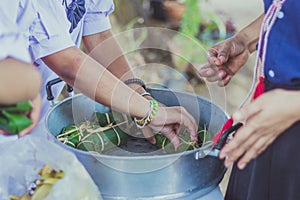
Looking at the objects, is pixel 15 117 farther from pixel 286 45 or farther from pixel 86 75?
pixel 286 45

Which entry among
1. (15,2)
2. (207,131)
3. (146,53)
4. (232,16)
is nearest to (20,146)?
(15,2)

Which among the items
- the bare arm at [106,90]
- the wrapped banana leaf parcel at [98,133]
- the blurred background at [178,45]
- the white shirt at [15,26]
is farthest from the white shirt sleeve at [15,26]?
the blurred background at [178,45]

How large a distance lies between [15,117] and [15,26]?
258 mm

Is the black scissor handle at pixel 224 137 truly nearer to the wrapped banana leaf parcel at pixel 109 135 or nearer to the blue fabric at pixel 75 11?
the wrapped banana leaf parcel at pixel 109 135

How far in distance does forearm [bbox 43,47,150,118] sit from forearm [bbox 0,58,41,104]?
0.35m

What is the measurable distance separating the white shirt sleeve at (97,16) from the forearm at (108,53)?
0.08ft

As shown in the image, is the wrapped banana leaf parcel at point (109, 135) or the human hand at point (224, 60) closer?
the wrapped banana leaf parcel at point (109, 135)

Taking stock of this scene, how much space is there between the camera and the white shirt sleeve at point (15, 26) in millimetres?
667

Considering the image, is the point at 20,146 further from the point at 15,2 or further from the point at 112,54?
the point at 112,54

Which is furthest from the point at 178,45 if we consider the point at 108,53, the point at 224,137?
the point at 224,137

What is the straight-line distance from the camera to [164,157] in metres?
0.82

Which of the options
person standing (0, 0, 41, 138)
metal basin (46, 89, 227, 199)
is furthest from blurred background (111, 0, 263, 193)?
person standing (0, 0, 41, 138)

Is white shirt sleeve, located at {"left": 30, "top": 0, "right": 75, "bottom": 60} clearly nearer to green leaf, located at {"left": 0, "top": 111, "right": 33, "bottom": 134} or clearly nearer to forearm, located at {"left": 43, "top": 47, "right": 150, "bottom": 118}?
forearm, located at {"left": 43, "top": 47, "right": 150, "bottom": 118}

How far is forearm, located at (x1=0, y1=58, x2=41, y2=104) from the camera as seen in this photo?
63 cm
